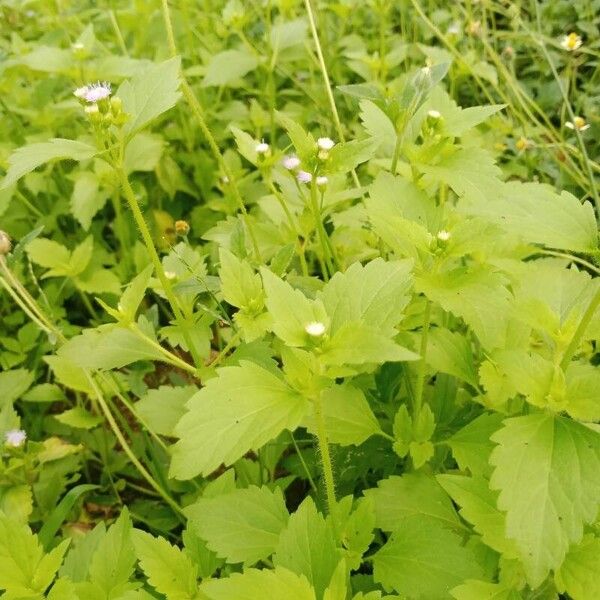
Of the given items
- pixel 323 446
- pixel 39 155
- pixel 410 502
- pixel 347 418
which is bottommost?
pixel 410 502

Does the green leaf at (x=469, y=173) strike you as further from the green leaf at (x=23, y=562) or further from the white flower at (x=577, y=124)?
the green leaf at (x=23, y=562)

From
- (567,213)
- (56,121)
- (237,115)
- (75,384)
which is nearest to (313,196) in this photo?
(567,213)

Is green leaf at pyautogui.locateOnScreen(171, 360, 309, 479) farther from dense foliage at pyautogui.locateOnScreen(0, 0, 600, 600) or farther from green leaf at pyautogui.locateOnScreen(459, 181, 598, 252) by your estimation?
green leaf at pyautogui.locateOnScreen(459, 181, 598, 252)

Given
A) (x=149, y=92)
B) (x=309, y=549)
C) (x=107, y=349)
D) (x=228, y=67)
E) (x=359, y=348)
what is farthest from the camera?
(x=228, y=67)

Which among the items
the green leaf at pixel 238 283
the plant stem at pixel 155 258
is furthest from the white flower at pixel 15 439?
the green leaf at pixel 238 283

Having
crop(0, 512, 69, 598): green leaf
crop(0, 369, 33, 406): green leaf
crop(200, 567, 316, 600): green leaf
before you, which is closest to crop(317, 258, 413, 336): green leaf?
crop(200, 567, 316, 600): green leaf

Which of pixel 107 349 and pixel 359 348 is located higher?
pixel 359 348

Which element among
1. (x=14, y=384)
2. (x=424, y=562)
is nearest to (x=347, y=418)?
(x=424, y=562)

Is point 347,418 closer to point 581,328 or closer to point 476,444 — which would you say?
point 476,444
